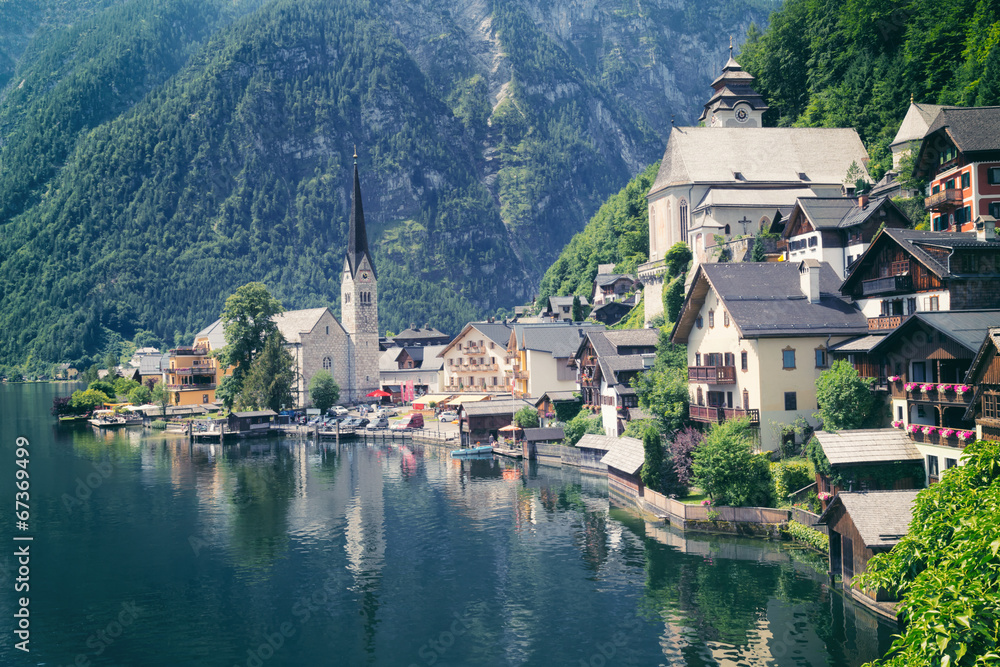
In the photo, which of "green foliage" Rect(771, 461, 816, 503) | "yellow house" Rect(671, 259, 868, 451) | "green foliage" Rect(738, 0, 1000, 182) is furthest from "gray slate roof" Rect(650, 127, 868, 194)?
"green foliage" Rect(771, 461, 816, 503)

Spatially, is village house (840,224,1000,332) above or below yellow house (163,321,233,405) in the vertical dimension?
above

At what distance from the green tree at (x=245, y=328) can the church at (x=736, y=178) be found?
52261 mm

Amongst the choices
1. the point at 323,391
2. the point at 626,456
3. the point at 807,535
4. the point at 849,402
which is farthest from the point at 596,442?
the point at 323,391

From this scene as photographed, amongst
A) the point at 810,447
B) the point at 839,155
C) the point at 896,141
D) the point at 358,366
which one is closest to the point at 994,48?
the point at 896,141

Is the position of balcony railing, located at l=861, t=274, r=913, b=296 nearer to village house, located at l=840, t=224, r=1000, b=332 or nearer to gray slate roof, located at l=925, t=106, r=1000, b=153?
village house, located at l=840, t=224, r=1000, b=332

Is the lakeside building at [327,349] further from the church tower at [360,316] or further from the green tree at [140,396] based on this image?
the green tree at [140,396]

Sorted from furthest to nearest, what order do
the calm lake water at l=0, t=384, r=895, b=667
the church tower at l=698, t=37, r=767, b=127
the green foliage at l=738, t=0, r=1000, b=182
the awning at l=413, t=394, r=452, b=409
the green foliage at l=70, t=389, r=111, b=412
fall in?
the green foliage at l=70, t=389, r=111, b=412 < the awning at l=413, t=394, r=452, b=409 < the church tower at l=698, t=37, r=767, b=127 < the green foliage at l=738, t=0, r=1000, b=182 < the calm lake water at l=0, t=384, r=895, b=667

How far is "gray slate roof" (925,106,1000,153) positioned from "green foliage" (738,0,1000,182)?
1444cm

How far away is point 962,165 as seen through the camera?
180 ft

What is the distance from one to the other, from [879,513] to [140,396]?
123m

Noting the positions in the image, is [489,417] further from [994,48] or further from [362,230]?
[362,230]

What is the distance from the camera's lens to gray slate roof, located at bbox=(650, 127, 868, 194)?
86.8 metres

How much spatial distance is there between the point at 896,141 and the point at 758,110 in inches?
1398
